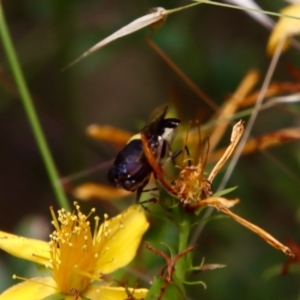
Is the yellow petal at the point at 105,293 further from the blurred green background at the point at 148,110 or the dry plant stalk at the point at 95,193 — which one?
the dry plant stalk at the point at 95,193

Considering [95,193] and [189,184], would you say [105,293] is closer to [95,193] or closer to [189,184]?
[189,184]

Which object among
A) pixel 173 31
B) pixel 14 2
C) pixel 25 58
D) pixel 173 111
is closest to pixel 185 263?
pixel 173 111

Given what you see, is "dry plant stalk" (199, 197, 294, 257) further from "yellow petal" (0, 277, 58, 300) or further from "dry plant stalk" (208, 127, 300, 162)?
"dry plant stalk" (208, 127, 300, 162)

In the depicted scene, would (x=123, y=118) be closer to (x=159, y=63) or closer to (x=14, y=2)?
(x=159, y=63)

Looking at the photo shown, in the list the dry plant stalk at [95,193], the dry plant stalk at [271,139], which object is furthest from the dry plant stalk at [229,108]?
the dry plant stalk at [95,193]

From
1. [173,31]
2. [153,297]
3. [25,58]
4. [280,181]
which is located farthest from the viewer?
[25,58]

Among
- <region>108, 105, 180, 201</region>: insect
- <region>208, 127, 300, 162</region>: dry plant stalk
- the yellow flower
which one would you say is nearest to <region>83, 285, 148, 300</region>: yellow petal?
the yellow flower
